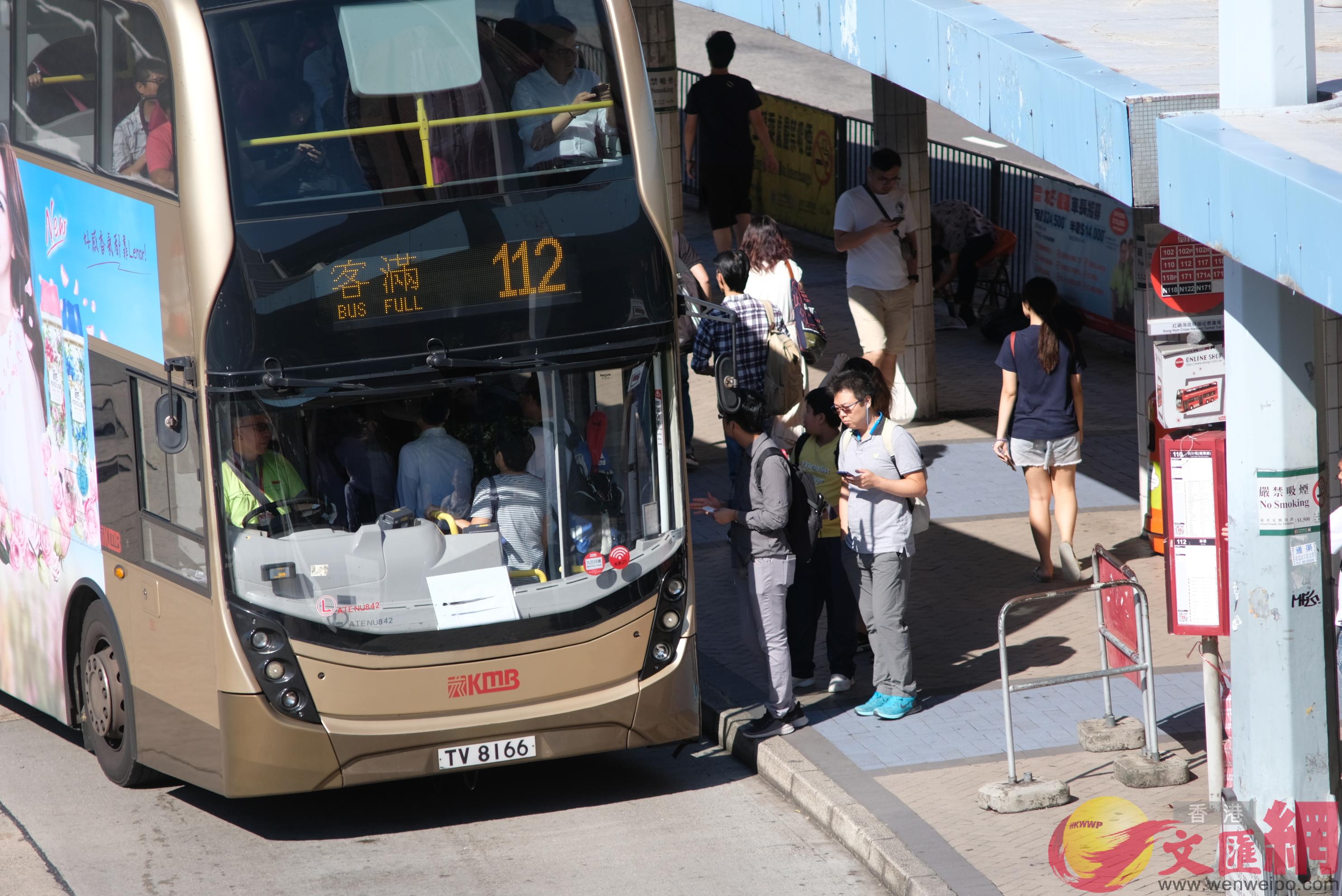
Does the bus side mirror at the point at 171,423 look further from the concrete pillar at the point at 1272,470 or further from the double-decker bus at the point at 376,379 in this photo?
the concrete pillar at the point at 1272,470

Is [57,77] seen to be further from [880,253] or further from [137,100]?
[880,253]

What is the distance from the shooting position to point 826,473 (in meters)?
10.4

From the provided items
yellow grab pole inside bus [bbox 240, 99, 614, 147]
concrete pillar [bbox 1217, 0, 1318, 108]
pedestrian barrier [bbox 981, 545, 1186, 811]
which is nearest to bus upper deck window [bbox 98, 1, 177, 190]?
yellow grab pole inside bus [bbox 240, 99, 614, 147]

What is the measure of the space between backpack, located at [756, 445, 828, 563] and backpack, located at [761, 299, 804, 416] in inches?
101

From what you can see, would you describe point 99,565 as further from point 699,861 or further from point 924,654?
point 924,654

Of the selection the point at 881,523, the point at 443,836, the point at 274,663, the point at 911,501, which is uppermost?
the point at 911,501

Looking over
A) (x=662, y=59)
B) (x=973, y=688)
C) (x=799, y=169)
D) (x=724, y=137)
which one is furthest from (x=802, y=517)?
(x=799, y=169)

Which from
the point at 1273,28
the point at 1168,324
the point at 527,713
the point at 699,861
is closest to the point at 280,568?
the point at 527,713

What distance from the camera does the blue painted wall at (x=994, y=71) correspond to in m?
8.27

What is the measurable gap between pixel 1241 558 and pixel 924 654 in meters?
4.14

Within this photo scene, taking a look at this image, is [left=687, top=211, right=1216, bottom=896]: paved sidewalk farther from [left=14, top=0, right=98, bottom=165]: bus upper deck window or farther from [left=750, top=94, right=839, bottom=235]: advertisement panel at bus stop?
[left=750, top=94, right=839, bottom=235]: advertisement panel at bus stop

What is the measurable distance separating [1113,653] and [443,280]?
12.9ft

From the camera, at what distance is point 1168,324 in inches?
315

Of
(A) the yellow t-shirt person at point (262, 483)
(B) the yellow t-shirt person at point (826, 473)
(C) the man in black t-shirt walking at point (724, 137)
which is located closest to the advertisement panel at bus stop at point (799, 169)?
(C) the man in black t-shirt walking at point (724, 137)
